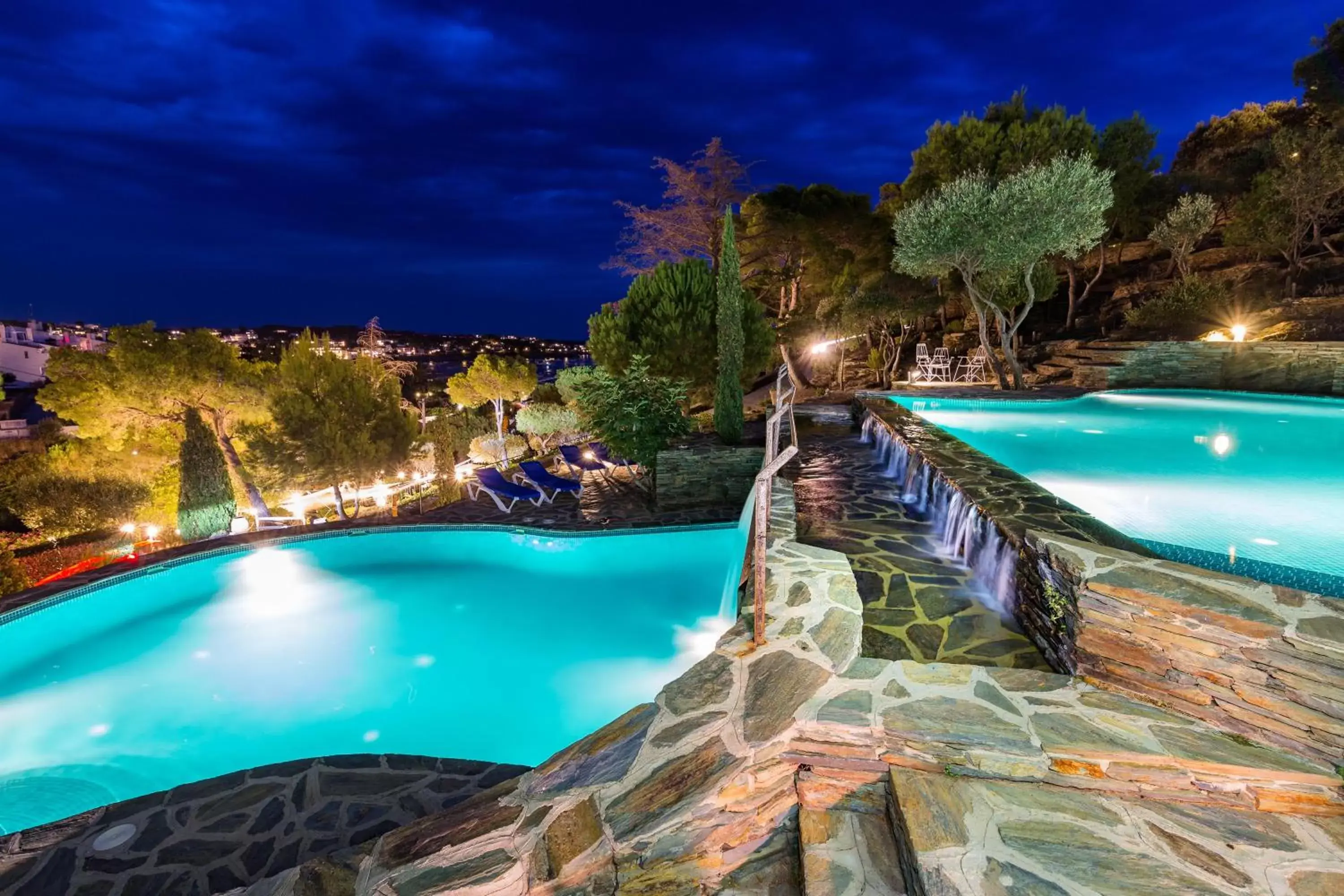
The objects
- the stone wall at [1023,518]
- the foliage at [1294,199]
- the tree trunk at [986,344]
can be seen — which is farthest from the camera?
the foliage at [1294,199]

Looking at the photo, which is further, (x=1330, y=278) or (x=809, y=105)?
(x=809, y=105)

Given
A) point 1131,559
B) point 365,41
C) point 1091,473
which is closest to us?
point 1131,559

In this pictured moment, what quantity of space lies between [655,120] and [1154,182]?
37315 millimetres

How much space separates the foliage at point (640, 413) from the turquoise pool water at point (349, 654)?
9.74 feet

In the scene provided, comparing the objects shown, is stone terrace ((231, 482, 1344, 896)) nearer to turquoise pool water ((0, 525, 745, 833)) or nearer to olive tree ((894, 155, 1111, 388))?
turquoise pool water ((0, 525, 745, 833))

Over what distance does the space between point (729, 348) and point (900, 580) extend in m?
7.69

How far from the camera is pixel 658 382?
11.5 metres

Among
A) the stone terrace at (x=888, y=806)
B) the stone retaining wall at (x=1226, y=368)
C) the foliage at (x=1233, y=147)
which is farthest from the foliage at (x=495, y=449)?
the foliage at (x=1233, y=147)

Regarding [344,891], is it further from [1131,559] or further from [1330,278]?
[1330,278]

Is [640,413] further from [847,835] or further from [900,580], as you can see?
[847,835]

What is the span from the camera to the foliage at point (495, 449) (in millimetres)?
20250

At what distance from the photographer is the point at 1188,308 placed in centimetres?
1752

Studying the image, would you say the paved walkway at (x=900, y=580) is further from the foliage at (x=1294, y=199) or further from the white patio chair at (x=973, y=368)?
the foliage at (x=1294, y=199)

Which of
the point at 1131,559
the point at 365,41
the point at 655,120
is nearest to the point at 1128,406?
the point at 1131,559
